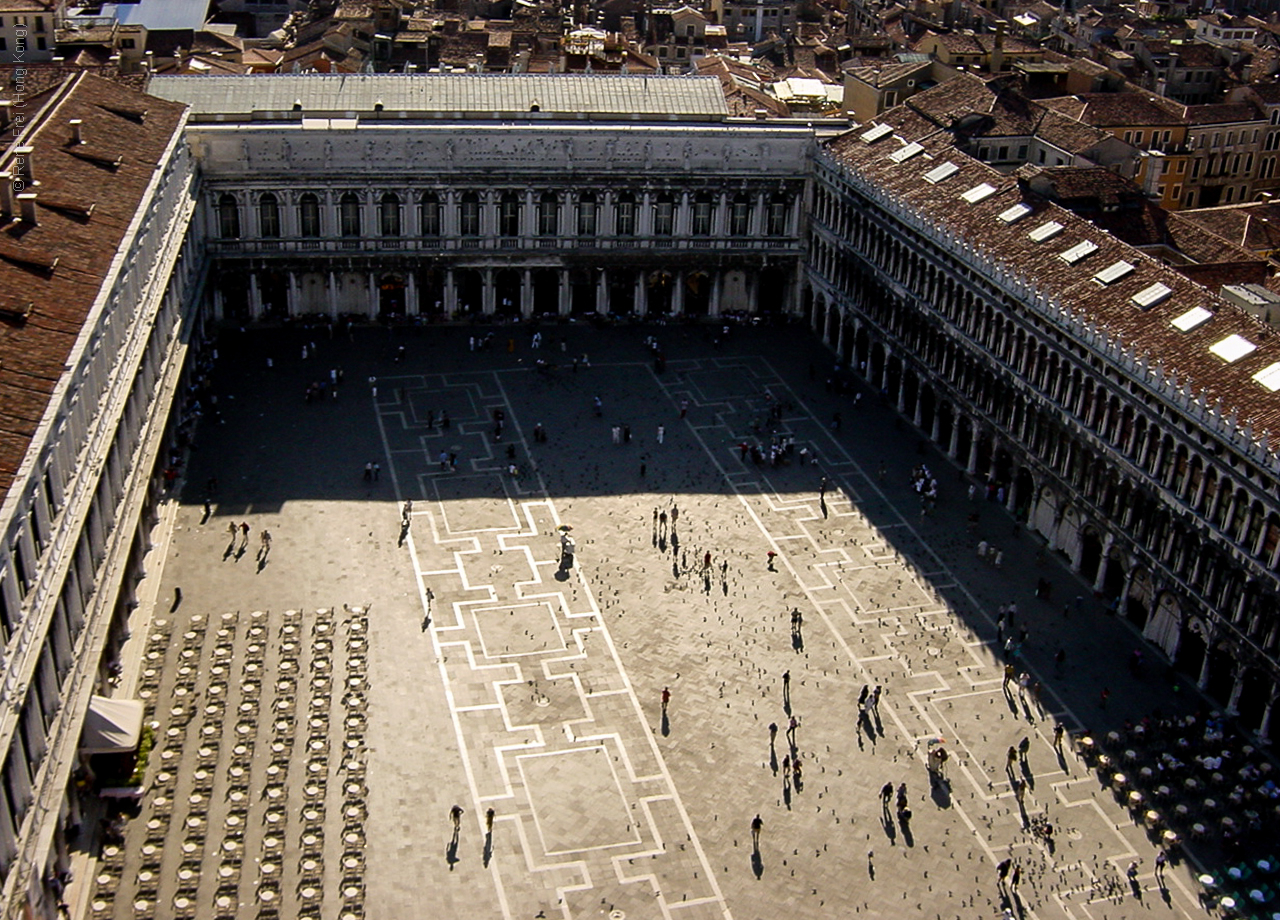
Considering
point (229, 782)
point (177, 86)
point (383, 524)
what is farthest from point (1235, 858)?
point (177, 86)

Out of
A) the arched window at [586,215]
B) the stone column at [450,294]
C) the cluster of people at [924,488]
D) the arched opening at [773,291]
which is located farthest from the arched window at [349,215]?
the cluster of people at [924,488]

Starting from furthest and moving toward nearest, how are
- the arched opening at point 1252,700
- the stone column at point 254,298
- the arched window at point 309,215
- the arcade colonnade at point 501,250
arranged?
the stone column at point 254,298 < the arcade colonnade at point 501,250 < the arched window at point 309,215 < the arched opening at point 1252,700

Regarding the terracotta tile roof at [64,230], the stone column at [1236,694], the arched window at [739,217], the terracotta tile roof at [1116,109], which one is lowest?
the stone column at [1236,694]

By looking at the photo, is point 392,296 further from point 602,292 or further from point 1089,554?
point 1089,554

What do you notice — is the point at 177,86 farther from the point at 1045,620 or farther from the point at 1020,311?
the point at 1045,620

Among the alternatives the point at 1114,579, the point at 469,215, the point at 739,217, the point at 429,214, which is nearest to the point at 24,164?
the point at 429,214

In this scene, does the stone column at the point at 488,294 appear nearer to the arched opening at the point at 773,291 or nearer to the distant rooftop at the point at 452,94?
the distant rooftop at the point at 452,94

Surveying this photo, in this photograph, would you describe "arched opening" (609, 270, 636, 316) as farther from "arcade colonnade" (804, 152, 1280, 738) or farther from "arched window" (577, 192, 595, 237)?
"arcade colonnade" (804, 152, 1280, 738)
